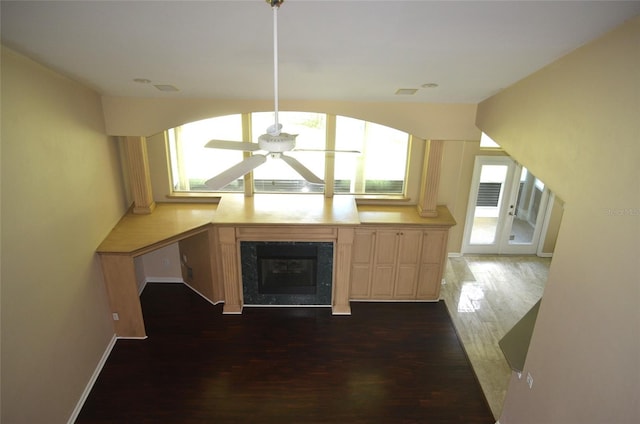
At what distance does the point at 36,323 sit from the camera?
11.3 ft

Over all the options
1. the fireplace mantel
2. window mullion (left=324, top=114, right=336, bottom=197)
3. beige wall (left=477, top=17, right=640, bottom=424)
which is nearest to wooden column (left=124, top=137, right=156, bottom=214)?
the fireplace mantel

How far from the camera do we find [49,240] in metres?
3.65

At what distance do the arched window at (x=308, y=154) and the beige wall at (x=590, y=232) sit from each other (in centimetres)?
286

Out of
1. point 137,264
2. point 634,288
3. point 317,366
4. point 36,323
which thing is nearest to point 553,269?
point 634,288

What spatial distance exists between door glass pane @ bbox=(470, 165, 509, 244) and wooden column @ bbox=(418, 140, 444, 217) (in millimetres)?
1919

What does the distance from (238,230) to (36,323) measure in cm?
264

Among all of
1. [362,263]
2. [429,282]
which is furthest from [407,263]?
[362,263]

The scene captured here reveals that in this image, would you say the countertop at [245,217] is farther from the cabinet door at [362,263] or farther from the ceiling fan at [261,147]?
the ceiling fan at [261,147]

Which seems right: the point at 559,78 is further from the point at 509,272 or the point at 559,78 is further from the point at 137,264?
the point at 137,264

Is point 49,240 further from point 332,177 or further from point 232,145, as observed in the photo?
point 332,177

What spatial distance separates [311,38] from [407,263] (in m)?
4.34

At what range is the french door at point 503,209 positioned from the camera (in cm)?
720

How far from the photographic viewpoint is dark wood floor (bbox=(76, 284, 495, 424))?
425 centimetres

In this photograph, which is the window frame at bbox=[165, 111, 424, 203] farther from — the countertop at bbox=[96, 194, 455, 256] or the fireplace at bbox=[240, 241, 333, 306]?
the fireplace at bbox=[240, 241, 333, 306]
